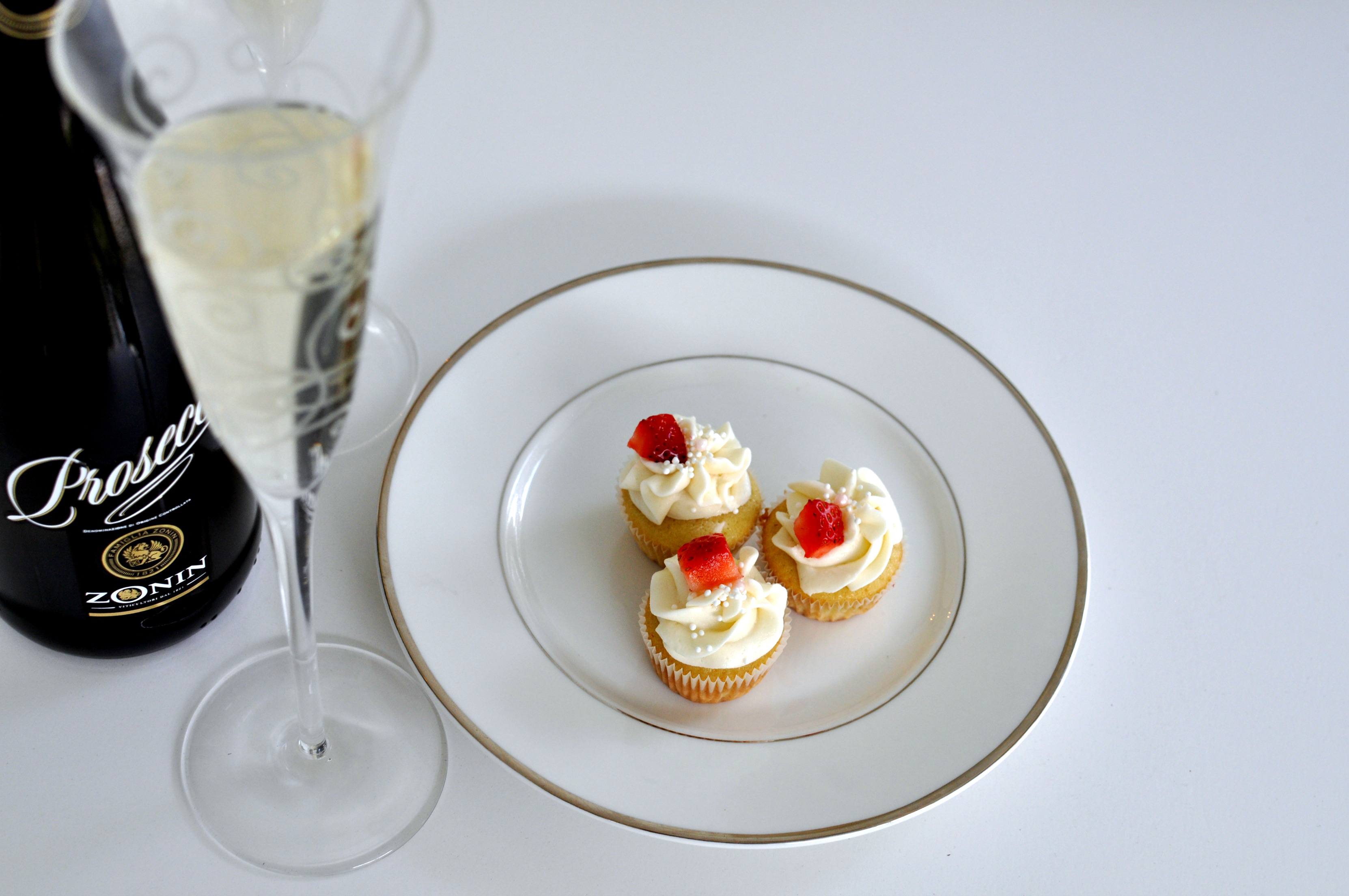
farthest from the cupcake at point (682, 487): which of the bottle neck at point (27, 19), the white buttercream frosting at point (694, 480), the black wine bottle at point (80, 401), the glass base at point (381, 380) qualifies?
the bottle neck at point (27, 19)

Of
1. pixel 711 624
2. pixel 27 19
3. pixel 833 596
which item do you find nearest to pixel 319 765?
pixel 711 624

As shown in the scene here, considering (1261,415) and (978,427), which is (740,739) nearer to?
(978,427)

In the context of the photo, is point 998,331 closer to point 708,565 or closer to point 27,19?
point 708,565

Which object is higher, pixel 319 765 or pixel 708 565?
pixel 708 565

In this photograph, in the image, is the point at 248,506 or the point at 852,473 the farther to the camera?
the point at 852,473

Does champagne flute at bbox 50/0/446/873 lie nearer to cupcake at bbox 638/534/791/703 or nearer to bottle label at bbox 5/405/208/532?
bottle label at bbox 5/405/208/532

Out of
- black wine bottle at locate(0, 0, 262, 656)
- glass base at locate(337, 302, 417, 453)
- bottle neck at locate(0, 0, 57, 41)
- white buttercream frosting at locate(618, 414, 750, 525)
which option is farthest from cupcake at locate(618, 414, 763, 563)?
bottle neck at locate(0, 0, 57, 41)

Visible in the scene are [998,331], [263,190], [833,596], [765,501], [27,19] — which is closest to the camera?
[263,190]

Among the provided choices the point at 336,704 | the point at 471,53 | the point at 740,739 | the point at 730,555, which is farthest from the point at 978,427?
the point at 471,53
